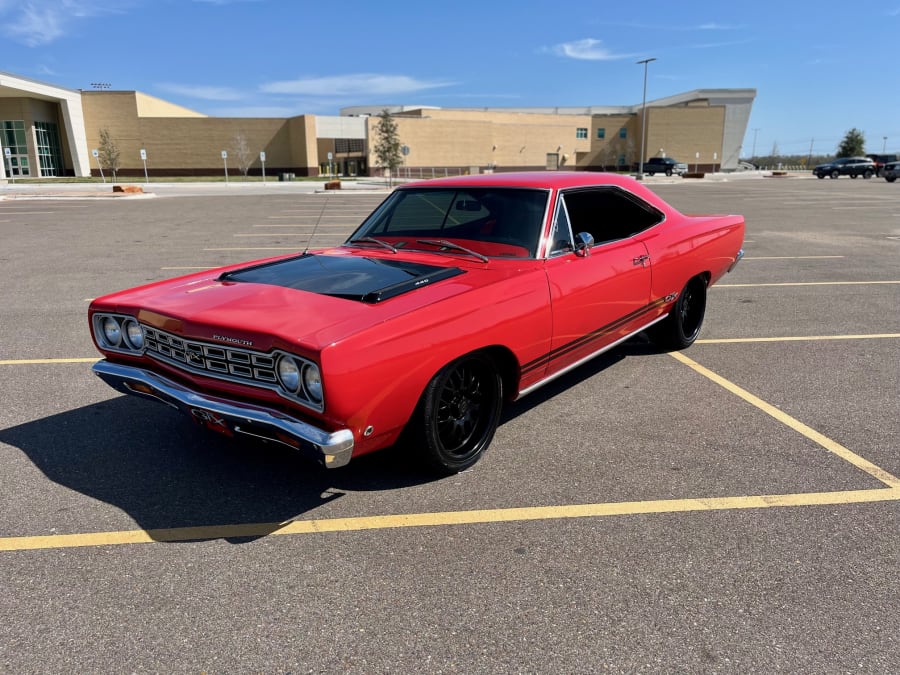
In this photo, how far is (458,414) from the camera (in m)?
3.46

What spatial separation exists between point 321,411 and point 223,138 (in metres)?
70.7

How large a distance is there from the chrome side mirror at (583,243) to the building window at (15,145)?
66.2 m

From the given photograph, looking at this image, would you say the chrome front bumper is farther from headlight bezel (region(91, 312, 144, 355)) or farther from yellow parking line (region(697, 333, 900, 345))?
yellow parking line (region(697, 333, 900, 345))

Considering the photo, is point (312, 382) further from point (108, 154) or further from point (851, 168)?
point (108, 154)

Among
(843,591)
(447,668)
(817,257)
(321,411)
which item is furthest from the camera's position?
(817,257)

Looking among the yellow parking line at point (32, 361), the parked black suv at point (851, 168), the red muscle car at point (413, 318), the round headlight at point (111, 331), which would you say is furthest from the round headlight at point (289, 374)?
the parked black suv at point (851, 168)

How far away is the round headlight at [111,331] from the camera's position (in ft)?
11.8

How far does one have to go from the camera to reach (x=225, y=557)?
280 centimetres

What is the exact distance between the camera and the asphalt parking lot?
7.48 ft

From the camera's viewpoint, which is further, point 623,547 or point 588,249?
point 588,249

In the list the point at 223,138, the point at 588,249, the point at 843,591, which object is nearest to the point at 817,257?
the point at 588,249

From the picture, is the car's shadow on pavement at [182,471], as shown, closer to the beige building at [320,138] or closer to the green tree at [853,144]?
the beige building at [320,138]

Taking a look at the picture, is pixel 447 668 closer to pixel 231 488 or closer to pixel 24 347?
pixel 231 488

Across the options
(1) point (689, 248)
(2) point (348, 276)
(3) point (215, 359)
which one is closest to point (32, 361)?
(3) point (215, 359)
